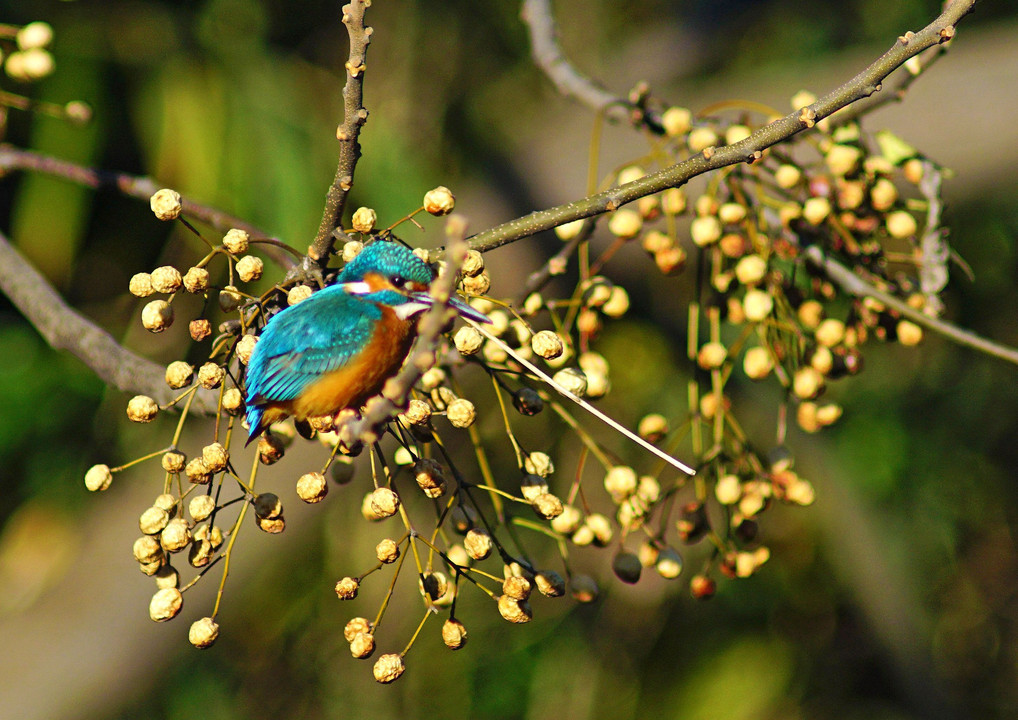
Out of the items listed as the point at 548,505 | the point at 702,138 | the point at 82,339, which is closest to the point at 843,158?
the point at 702,138

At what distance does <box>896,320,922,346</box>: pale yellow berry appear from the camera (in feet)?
3.32

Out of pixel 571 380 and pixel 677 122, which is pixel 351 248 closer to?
pixel 571 380

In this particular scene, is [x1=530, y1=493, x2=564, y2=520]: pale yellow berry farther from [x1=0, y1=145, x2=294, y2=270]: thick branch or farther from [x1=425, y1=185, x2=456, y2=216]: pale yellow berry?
[x1=0, y1=145, x2=294, y2=270]: thick branch

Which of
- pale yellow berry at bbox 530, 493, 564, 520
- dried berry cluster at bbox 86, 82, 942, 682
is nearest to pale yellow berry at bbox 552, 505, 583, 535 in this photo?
dried berry cluster at bbox 86, 82, 942, 682

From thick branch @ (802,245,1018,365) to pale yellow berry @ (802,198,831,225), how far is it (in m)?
0.04

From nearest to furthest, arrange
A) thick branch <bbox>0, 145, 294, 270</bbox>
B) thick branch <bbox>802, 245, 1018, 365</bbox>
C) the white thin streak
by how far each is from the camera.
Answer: the white thin streak < thick branch <bbox>802, 245, 1018, 365</bbox> < thick branch <bbox>0, 145, 294, 270</bbox>

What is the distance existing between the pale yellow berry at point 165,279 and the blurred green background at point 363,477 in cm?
98

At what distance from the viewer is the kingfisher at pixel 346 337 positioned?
2.19ft

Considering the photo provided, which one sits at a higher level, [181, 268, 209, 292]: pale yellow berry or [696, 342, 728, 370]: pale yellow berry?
[181, 268, 209, 292]: pale yellow berry

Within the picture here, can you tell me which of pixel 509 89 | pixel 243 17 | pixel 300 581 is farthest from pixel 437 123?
pixel 300 581

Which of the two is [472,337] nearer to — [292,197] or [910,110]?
[910,110]

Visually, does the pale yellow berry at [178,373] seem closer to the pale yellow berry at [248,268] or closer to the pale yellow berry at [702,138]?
the pale yellow berry at [248,268]

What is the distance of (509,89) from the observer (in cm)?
273

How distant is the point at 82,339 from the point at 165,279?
0.41 m
